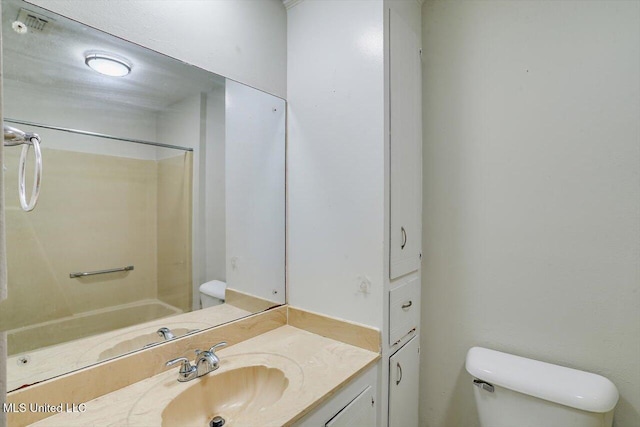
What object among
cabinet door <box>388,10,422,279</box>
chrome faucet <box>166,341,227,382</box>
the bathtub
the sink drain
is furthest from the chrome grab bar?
cabinet door <box>388,10,422,279</box>

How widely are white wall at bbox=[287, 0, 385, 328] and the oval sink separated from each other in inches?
15.7

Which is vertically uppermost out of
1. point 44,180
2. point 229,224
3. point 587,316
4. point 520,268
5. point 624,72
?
point 624,72

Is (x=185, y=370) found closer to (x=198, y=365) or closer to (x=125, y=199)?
(x=198, y=365)

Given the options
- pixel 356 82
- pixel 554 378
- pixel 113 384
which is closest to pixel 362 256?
pixel 356 82

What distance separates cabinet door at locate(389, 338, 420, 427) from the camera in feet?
4.39

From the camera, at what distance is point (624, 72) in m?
1.17

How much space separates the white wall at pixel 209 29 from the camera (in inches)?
39.5

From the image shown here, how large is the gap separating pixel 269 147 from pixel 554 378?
1543 mm

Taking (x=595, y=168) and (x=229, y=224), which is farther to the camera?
(x=229, y=224)

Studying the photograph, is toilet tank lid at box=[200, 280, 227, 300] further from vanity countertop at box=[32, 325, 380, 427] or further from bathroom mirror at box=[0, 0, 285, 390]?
vanity countertop at box=[32, 325, 380, 427]

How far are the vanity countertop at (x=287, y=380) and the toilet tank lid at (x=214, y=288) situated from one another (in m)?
0.23

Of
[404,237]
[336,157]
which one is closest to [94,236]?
[336,157]

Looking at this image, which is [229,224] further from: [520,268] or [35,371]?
[520,268]

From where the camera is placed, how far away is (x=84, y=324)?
1012 millimetres
